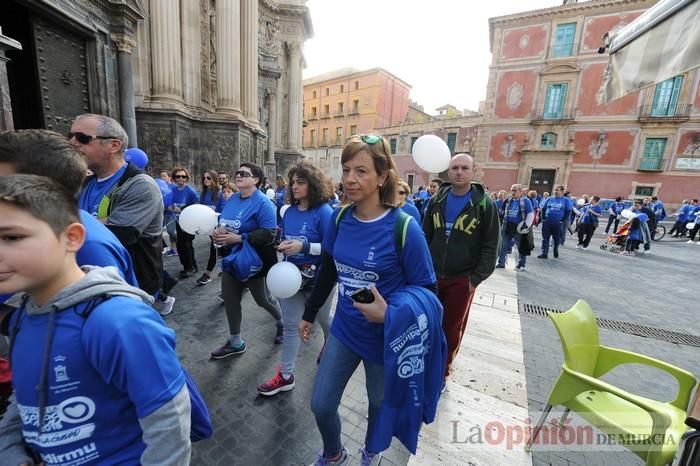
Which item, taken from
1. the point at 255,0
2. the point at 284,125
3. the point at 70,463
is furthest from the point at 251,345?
the point at 284,125

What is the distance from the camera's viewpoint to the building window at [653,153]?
23203mm

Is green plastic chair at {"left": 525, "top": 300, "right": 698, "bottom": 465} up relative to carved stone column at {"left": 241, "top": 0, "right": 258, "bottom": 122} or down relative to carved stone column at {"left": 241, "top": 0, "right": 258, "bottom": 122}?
down

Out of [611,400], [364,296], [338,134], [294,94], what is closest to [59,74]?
[364,296]

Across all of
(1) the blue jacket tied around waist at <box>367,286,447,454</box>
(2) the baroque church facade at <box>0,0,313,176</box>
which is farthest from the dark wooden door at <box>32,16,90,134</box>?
(1) the blue jacket tied around waist at <box>367,286,447,454</box>

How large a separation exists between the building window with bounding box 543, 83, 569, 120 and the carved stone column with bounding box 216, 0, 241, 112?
2624 cm

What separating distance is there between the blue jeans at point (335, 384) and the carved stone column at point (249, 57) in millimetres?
11844

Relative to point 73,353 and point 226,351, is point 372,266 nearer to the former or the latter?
point 73,353

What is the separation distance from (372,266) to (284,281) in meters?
1.12

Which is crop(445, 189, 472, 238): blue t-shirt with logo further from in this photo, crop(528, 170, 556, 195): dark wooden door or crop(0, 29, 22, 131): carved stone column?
crop(528, 170, 556, 195): dark wooden door

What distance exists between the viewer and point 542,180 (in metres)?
26.7

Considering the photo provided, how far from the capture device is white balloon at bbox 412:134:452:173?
3.96m

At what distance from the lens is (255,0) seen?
1139cm

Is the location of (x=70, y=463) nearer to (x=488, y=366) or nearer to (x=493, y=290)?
(x=488, y=366)

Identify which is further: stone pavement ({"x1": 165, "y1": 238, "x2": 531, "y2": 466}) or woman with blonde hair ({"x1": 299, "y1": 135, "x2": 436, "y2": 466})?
stone pavement ({"x1": 165, "y1": 238, "x2": 531, "y2": 466})
